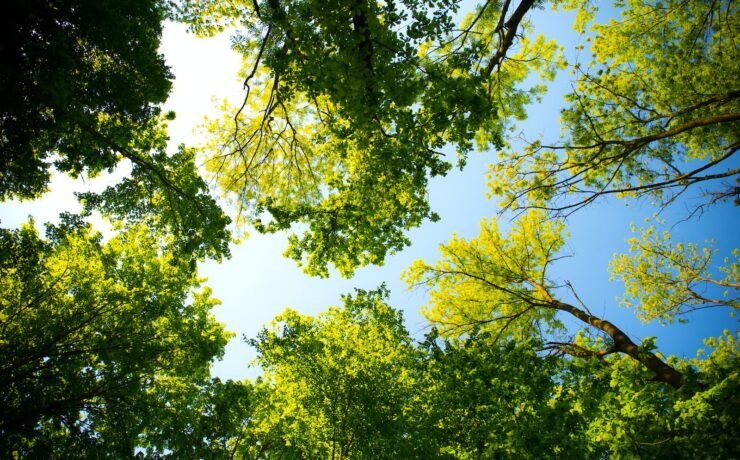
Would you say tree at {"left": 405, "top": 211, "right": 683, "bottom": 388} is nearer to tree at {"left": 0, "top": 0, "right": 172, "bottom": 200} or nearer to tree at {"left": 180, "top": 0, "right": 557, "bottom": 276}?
tree at {"left": 180, "top": 0, "right": 557, "bottom": 276}

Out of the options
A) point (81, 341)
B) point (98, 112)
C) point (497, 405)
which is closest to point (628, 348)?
point (497, 405)

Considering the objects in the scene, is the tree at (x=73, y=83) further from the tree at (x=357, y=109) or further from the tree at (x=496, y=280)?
the tree at (x=496, y=280)

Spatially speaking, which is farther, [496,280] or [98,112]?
[496,280]

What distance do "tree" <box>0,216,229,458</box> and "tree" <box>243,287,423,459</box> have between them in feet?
7.28

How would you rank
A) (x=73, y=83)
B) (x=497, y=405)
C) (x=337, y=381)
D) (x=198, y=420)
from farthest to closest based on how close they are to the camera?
(x=337, y=381), (x=198, y=420), (x=73, y=83), (x=497, y=405)

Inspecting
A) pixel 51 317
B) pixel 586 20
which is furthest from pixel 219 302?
pixel 586 20

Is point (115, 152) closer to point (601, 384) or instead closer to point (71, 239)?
point (71, 239)

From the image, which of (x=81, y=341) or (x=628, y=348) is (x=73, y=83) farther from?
(x=628, y=348)

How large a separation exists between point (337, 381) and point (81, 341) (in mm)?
6049

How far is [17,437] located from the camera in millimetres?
6270

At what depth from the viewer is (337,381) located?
8.60 m

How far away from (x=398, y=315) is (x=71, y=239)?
9300 millimetres

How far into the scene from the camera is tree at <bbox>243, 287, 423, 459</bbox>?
25.9ft

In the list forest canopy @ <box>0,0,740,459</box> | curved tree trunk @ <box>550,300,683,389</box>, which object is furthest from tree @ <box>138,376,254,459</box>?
curved tree trunk @ <box>550,300,683,389</box>
